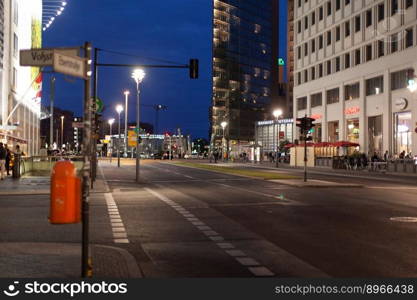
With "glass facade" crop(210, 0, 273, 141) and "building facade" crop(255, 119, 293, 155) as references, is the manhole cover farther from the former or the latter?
"glass facade" crop(210, 0, 273, 141)

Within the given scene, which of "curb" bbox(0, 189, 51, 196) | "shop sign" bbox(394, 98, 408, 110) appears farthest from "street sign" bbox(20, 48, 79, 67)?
"shop sign" bbox(394, 98, 408, 110)

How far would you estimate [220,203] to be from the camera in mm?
19266

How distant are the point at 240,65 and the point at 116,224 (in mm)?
150680

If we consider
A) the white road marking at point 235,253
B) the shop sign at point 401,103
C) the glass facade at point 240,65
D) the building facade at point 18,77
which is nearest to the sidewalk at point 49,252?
the white road marking at point 235,253

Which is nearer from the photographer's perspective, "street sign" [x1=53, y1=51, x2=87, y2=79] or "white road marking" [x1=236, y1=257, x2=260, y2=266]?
"street sign" [x1=53, y1=51, x2=87, y2=79]

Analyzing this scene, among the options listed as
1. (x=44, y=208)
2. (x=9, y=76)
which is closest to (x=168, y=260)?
(x=44, y=208)

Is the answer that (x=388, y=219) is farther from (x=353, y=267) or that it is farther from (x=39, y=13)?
(x=39, y=13)

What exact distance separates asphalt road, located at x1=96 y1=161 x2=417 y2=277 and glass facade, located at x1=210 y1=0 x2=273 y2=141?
138894mm

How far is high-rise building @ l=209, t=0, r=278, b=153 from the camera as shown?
6186 inches

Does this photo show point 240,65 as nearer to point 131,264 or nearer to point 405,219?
point 405,219

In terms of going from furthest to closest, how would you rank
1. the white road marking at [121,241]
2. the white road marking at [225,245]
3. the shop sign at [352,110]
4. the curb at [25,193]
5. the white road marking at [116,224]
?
the shop sign at [352,110] → the curb at [25,193] → the white road marking at [116,224] → the white road marking at [121,241] → the white road marking at [225,245]

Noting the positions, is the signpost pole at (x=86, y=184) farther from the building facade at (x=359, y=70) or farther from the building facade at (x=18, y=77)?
the building facade at (x=359, y=70)

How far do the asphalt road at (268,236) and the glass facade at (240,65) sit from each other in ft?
456

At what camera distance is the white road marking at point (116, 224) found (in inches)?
448
